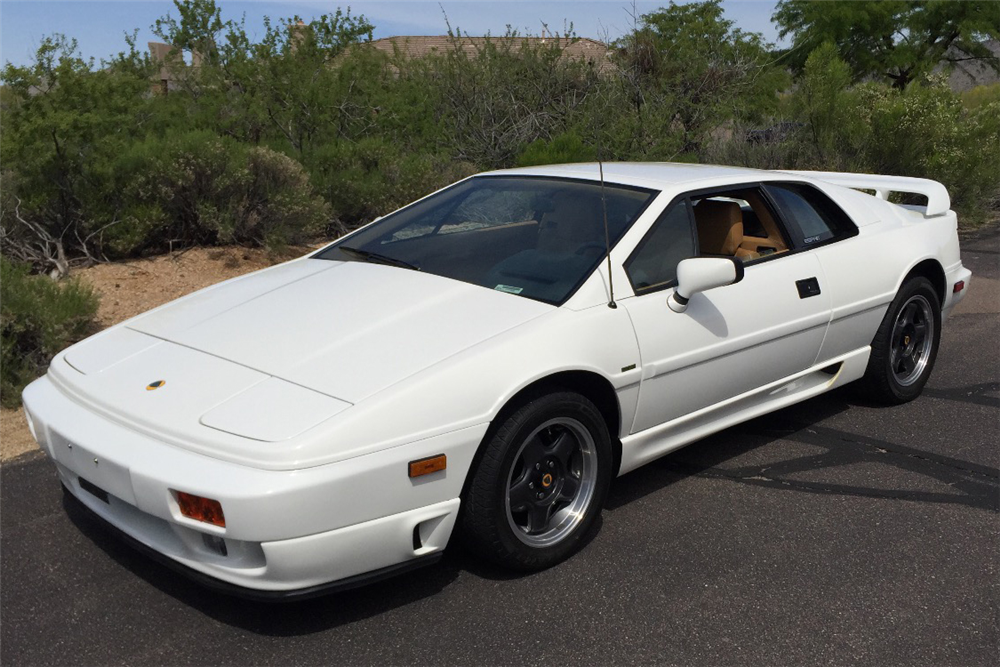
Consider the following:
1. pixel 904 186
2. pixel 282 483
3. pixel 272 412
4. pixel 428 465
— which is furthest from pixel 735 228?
pixel 282 483

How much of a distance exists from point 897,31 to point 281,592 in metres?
26.9

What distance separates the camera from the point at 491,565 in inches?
138

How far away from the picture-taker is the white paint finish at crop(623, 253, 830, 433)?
3799mm

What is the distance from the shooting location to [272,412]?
2994 mm

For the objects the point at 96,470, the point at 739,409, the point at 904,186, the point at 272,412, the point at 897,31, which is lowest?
the point at 739,409

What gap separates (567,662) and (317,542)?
2.83ft

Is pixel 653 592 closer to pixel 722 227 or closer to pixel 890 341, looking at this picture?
pixel 722 227

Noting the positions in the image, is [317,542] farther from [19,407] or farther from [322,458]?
[19,407]

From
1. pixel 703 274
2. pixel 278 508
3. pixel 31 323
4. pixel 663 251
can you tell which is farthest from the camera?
pixel 31 323

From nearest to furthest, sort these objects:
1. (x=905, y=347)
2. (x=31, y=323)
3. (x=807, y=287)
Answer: (x=807, y=287) → (x=905, y=347) → (x=31, y=323)

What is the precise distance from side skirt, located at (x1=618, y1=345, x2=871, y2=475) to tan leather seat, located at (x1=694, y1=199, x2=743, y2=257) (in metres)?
0.73

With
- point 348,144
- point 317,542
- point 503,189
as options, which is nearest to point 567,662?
point 317,542

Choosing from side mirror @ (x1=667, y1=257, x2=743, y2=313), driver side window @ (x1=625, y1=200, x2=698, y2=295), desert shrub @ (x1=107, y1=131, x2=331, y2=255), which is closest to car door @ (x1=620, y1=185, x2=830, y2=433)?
driver side window @ (x1=625, y1=200, x2=698, y2=295)

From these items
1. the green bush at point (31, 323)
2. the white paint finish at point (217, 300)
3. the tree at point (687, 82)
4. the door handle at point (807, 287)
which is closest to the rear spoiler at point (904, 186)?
the door handle at point (807, 287)
